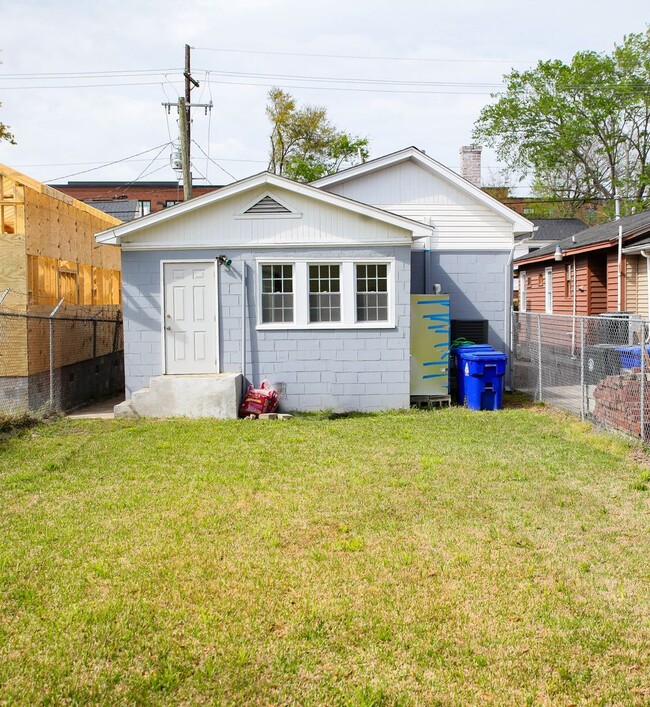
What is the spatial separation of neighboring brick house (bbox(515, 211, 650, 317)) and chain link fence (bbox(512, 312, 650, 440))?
113 centimetres

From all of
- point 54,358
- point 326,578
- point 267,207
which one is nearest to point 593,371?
point 267,207

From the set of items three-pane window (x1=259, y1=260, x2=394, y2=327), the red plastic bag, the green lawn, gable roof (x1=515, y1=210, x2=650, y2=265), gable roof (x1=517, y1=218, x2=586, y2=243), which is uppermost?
gable roof (x1=517, y1=218, x2=586, y2=243)

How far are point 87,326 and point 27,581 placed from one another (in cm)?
1071

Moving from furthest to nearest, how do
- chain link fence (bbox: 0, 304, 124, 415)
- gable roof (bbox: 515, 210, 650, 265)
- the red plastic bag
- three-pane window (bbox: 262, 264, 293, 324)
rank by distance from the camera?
gable roof (bbox: 515, 210, 650, 265), three-pane window (bbox: 262, 264, 293, 324), the red plastic bag, chain link fence (bbox: 0, 304, 124, 415)

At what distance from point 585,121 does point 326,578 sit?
39988 mm

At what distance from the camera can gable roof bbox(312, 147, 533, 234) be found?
47.4 feet

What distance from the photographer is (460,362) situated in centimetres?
1304

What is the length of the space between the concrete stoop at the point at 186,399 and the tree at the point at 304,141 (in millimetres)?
26866

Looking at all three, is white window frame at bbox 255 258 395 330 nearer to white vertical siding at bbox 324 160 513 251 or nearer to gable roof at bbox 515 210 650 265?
white vertical siding at bbox 324 160 513 251

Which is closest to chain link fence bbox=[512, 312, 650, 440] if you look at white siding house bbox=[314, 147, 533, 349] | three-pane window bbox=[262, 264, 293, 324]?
white siding house bbox=[314, 147, 533, 349]

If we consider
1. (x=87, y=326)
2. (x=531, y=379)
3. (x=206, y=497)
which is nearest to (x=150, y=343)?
(x=87, y=326)

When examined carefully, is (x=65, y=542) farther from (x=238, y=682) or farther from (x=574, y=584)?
(x=574, y=584)

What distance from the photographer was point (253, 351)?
40.6 feet

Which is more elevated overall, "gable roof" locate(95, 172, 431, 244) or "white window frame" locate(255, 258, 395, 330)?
"gable roof" locate(95, 172, 431, 244)
